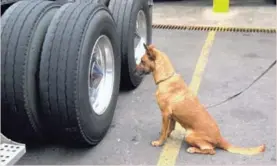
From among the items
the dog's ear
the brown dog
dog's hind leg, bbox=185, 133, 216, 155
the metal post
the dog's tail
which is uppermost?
the dog's ear

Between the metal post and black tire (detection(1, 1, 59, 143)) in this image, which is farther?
the metal post

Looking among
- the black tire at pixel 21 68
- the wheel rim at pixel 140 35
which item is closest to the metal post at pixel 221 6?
the wheel rim at pixel 140 35

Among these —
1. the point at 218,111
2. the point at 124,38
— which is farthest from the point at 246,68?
the point at 124,38

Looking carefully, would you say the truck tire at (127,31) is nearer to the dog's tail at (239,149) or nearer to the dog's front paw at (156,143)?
the dog's front paw at (156,143)

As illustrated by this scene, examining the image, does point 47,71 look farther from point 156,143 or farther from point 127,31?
point 127,31

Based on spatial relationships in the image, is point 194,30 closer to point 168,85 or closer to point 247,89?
point 247,89

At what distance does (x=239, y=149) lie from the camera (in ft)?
12.6

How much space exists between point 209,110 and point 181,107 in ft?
3.36

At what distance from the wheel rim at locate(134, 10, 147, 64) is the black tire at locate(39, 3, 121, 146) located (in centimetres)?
172

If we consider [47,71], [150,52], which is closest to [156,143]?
[150,52]

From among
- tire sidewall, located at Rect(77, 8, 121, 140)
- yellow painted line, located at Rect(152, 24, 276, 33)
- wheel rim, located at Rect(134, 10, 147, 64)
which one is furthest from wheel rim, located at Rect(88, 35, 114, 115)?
yellow painted line, located at Rect(152, 24, 276, 33)

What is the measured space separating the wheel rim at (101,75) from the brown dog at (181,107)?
51 centimetres

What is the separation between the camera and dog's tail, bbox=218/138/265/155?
380cm

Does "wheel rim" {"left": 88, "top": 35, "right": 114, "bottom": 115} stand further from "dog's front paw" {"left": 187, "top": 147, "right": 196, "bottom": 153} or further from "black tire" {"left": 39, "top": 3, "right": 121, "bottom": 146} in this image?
"dog's front paw" {"left": 187, "top": 147, "right": 196, "bottom": 153}
